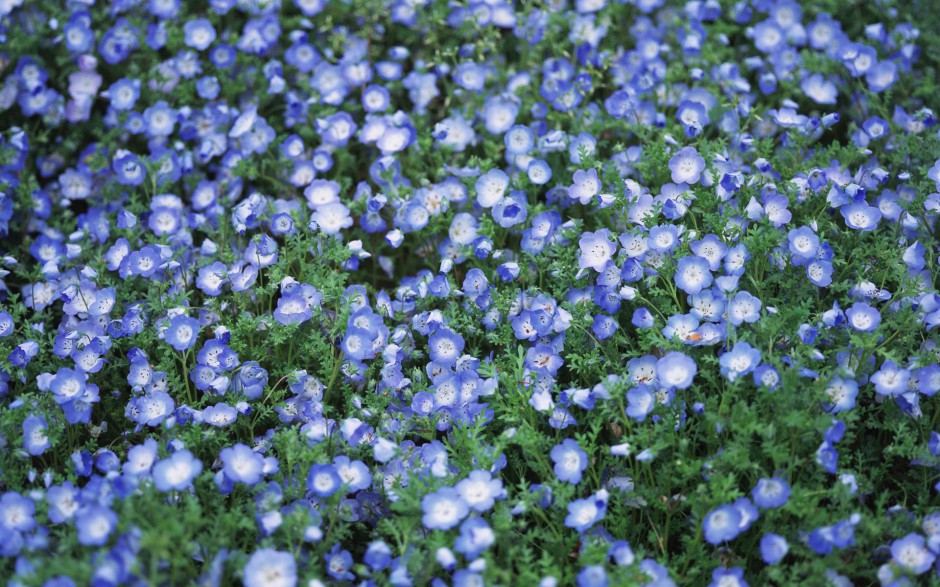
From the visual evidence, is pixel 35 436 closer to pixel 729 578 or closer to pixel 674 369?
pixel 674 369

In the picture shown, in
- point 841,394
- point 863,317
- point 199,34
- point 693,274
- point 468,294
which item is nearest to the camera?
point 841,394

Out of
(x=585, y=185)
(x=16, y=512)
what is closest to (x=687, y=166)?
(x=585, y=185)

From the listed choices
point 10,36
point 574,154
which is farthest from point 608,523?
point 10,36

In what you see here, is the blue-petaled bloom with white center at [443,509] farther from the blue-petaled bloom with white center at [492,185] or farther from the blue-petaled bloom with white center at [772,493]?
the blue-petaled bloom with white center at [492,185]

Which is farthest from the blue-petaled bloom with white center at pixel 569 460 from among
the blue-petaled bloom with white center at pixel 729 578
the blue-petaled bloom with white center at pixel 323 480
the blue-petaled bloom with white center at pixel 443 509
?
the blue-petaled bloom with white center at pixel 323 480

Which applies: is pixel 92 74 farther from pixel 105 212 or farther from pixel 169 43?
pixel 105 212

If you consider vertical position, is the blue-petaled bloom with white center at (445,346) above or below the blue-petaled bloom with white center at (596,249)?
below

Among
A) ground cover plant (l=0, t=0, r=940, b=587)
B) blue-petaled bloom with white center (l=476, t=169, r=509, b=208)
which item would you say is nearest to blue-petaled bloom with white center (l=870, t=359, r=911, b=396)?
ground cover plant (l=0, t=0, r=940, b=587)
